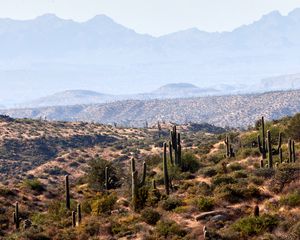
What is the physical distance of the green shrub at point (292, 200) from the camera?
74.8 feet

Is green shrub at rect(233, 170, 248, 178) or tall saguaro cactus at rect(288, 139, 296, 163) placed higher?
tall saguaro cactus at rect(288, 139, 296, 163)

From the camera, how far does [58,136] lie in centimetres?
9612

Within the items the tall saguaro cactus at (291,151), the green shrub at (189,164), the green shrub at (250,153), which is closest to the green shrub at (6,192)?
the green shrub at (189,164)

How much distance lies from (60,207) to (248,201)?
12.7m

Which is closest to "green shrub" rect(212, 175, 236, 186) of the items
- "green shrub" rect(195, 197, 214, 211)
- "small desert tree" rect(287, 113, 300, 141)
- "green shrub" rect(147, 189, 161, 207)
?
"green shrub" rect(147, 189, 161, 207)

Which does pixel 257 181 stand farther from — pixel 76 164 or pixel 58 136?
pixel 58 136

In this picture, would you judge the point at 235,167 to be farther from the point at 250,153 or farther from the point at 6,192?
the point at 6,192

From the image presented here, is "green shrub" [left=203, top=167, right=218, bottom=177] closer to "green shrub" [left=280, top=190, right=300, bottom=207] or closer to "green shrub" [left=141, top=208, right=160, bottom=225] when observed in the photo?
"green shrub" [left=141, top=208, right=160, bottom=225]

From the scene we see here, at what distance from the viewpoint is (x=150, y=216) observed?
24.4 m

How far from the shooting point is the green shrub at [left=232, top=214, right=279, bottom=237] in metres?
20.8

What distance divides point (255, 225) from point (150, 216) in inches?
215

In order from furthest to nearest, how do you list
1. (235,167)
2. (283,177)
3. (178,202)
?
(235,167) → (178,202) → (283,177)

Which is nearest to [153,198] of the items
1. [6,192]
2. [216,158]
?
[6,192]

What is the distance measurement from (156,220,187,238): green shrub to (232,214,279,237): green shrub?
7.49 feet
